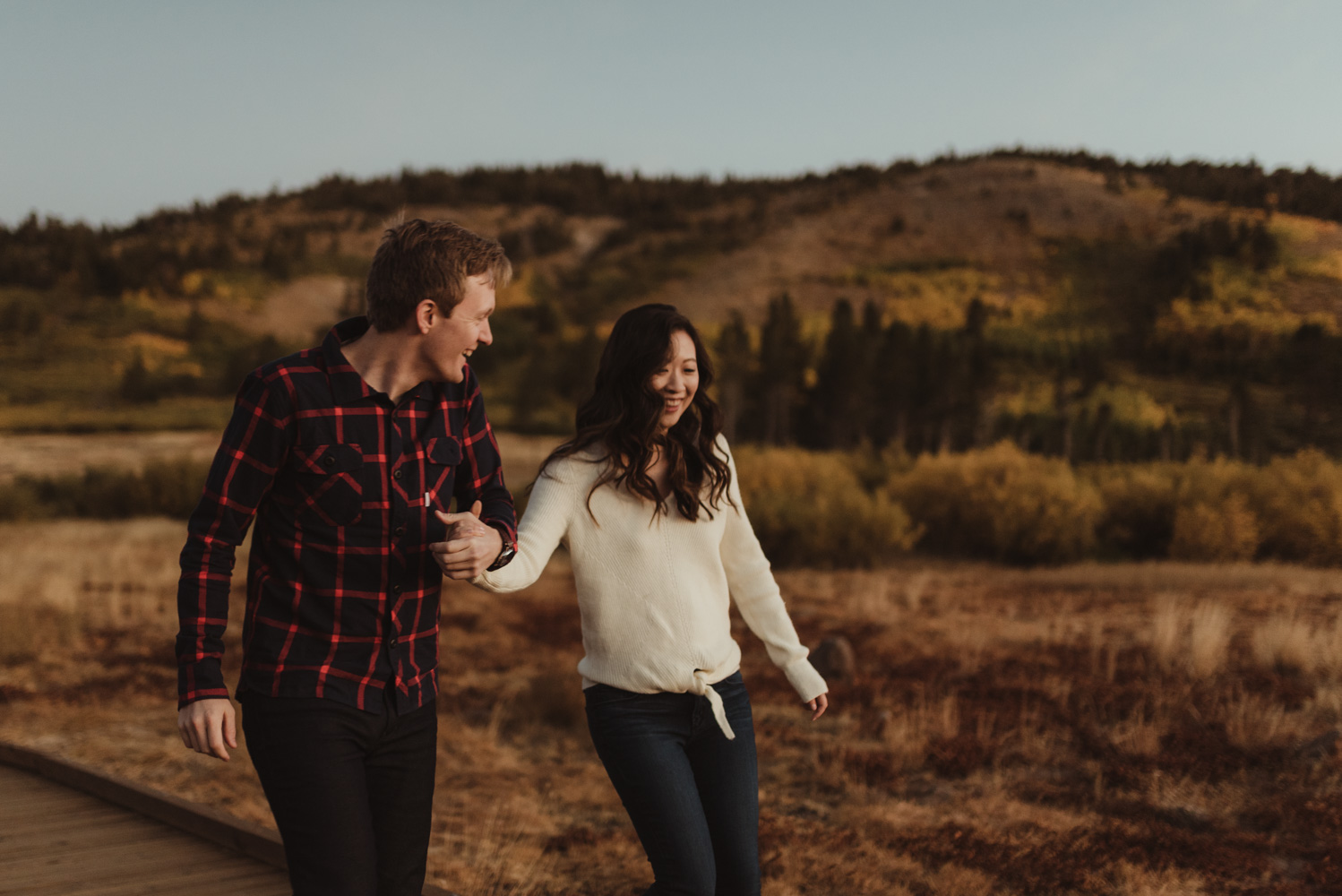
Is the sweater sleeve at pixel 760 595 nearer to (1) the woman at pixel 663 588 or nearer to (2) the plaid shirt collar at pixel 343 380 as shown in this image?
(1) the woman at pixel 663 588

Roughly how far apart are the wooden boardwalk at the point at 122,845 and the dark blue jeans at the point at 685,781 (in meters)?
1.46

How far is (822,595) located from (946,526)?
5604 millimetres

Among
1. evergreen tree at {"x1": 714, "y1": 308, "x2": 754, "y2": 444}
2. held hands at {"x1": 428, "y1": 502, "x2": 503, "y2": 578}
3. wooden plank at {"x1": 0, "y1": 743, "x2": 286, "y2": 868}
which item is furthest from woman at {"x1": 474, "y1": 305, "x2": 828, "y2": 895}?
evergreen tree at {"x1": 714, "y1": 308, "x2": 754, "y2": 444}

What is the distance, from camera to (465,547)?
205 cm

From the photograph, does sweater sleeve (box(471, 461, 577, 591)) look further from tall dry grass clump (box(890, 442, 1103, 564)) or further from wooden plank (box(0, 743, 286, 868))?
tall dry grass clump (box(890, 442, 1103, 564))

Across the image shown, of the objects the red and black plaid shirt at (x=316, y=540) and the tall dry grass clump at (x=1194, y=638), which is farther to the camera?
the tall dry grass clump at (x=1194, y=638)

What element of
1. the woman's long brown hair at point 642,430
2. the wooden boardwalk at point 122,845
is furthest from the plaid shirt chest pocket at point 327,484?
the wooden boardwalk at point 122,845

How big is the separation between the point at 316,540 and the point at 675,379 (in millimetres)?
939

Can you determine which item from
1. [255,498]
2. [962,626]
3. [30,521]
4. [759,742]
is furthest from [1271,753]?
[30,521]

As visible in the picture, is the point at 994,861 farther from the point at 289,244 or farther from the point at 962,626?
the point at 289,244

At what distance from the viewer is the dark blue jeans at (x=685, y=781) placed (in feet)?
7.35

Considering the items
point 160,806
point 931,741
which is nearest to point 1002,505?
point 931,741

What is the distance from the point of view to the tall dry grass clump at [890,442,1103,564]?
58.4ft

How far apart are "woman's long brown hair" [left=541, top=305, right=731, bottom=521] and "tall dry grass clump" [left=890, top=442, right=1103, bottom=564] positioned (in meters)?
16.4
